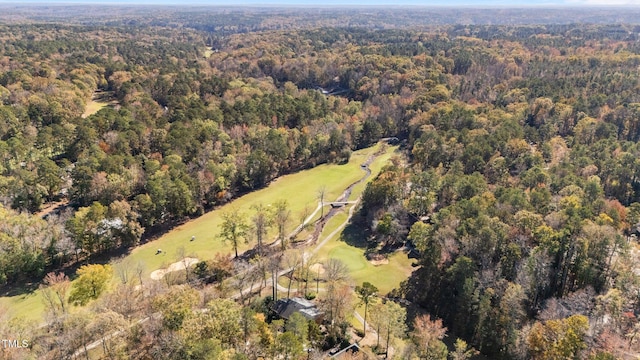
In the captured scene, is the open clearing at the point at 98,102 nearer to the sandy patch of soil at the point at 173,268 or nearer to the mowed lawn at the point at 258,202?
the mowed lawn at the point at 258,202

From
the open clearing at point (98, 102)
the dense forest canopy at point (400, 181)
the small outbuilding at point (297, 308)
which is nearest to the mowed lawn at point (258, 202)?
the dense forest canopy at point (400, 181)

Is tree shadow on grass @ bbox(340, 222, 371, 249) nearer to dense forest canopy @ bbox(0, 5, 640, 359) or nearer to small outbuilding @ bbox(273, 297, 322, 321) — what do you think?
dense forest canopy @ bbox(0, 5, 640, 359)

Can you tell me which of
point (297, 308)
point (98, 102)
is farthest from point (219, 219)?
point (98, 102)

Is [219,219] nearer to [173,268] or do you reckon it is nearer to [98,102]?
[173,268]

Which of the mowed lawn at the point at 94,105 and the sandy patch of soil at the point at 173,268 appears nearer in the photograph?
the sandy patch of soil at the point at 173,268

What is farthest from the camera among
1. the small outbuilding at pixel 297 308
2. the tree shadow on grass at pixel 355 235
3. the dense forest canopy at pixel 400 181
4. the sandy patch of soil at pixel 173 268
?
the tree shadow on grass at pixel 355 235

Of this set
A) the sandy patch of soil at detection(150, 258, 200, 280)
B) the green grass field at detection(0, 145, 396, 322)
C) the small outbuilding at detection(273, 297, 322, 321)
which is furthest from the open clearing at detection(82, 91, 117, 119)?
the small outbuilding at detection(273, 297, 322, 321)

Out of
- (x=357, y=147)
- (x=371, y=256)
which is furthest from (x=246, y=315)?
(x=357, y=147)
